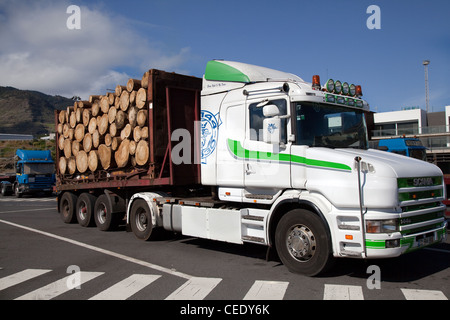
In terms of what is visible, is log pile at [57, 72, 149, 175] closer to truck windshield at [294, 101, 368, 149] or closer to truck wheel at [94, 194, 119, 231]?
truck wheel at [94, 194, 119, 231]

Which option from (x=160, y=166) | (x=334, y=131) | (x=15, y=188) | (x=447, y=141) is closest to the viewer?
(x=334, y=131)

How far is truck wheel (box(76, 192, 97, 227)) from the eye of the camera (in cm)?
1169

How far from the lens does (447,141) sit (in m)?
25.1

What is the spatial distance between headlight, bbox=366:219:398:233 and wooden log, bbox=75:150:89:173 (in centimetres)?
848

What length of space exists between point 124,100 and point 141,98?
0.80 m

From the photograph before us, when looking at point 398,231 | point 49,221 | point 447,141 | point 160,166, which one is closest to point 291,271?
point 398,231

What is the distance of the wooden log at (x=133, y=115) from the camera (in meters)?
9.84

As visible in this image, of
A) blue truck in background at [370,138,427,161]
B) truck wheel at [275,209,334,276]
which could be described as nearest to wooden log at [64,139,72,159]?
truck wheel at [275,209,334,276]

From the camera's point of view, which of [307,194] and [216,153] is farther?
[216,153]

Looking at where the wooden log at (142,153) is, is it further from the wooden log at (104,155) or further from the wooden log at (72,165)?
the wooden log at (72,165)

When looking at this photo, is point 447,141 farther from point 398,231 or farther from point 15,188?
point 15,188

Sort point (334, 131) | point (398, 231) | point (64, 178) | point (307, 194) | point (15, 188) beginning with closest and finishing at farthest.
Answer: point (398, 231) → point (307, 194) → point (334, 131) → point (64, 178) → point (15, 188)

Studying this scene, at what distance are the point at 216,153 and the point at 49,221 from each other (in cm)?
854
